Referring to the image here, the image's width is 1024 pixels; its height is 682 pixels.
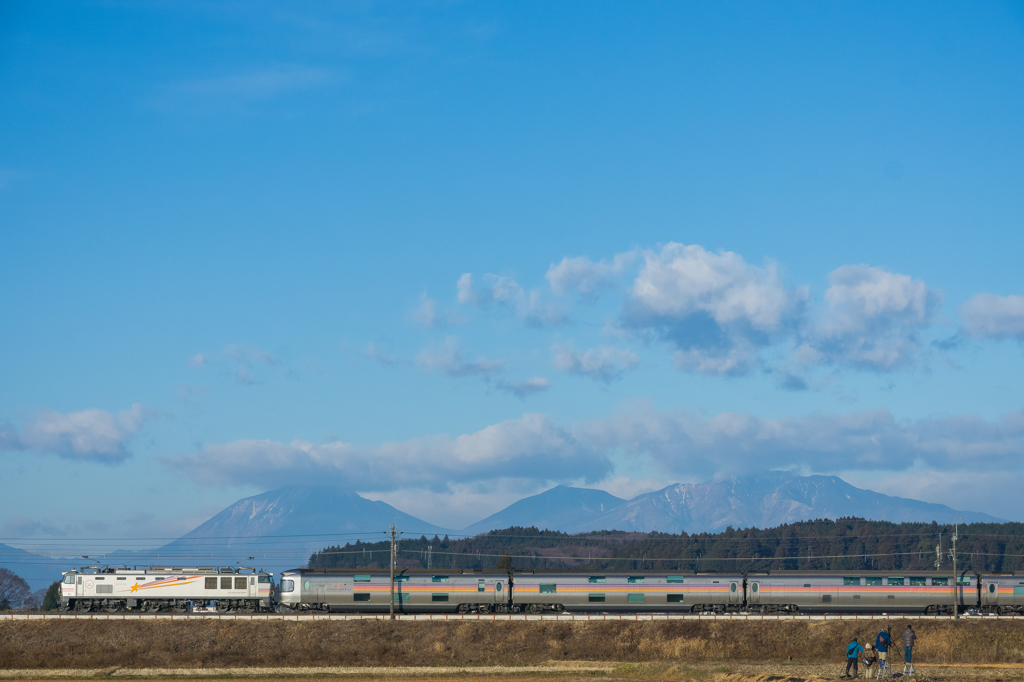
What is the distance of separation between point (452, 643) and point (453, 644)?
264 millimetres

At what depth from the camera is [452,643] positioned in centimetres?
6956

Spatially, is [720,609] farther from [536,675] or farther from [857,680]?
[857,680]

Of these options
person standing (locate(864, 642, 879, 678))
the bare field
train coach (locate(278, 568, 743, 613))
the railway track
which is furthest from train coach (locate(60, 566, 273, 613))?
person standing (locate(864, 642, 879, 678))

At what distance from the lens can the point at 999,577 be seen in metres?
84.5

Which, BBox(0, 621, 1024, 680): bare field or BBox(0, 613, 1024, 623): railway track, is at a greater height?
BBox(0, 613, 1024, 623): railway track

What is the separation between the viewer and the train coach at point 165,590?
81.2 metres

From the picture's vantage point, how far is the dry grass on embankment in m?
66.6

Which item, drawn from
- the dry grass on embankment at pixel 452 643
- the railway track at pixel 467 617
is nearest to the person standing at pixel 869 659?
the dry grass on embankment at pixel 452 643

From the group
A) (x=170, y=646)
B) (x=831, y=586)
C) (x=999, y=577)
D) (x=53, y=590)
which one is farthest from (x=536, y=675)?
(x=53, y=590)

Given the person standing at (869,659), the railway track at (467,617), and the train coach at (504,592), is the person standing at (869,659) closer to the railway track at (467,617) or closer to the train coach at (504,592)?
the railway track at (467,617)

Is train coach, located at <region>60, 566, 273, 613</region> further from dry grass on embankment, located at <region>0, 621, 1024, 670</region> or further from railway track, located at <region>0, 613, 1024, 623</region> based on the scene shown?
dry grass on embankment, located at <region>0, 621, 1024, 670</region>

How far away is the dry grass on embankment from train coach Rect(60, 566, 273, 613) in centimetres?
992

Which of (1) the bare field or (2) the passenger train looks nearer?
(1) the bare field

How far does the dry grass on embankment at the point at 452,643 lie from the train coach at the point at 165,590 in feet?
32.5
